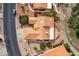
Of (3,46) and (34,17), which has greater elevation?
(34,17)

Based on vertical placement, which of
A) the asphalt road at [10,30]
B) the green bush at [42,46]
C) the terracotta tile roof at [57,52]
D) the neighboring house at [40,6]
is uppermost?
the neighboring house at [40,6]

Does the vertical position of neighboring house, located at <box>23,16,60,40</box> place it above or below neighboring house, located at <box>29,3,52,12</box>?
below

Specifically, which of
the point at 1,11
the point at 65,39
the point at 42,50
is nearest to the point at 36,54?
the point at 42,50

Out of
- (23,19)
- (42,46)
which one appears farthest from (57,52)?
(23,19)

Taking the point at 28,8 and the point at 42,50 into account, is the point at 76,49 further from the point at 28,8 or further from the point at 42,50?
the point at 28,8

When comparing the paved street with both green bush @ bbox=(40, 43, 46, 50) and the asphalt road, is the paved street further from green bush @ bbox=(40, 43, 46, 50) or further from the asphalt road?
the asphalt road

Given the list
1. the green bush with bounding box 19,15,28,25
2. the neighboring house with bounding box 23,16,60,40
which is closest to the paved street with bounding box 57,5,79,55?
the neighboring house with bounding box 23,16,60,40

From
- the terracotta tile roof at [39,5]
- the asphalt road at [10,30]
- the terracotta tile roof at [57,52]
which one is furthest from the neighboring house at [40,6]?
the terracotta tile roof at [57,52]

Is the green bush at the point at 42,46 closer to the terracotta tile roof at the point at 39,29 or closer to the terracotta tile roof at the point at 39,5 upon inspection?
the terracotta tile roof at the point at 39,29

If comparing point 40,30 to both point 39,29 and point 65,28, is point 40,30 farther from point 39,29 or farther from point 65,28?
point 65,28
